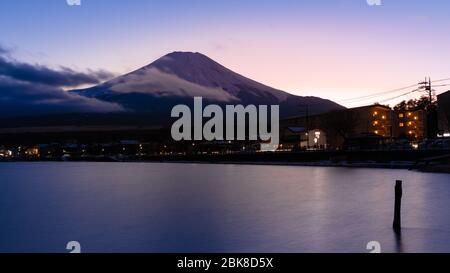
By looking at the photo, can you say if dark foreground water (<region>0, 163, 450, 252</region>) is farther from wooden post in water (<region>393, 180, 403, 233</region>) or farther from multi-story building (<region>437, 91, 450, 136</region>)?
multi-story building (<region>437, 91, 450, 136</region>)

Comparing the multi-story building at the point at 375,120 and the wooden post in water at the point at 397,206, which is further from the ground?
the multi-story building at the point at 375,120

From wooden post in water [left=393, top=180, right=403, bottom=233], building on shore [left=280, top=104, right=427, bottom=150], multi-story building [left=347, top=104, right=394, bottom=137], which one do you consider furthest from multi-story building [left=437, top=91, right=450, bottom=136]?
wooden post in water [left=393, top=180, right=403, bottom=233]

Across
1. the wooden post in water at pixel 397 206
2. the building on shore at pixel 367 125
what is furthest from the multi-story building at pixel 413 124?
the wooden post in water at pixel 397 206

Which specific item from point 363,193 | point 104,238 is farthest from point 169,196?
point 104,238

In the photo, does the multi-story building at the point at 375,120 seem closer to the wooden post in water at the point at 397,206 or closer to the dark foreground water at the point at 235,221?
the dark foreground water at the point at 235,221

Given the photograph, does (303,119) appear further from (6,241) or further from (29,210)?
(6,241)

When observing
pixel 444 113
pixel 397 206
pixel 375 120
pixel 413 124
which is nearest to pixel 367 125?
pixel 375 120

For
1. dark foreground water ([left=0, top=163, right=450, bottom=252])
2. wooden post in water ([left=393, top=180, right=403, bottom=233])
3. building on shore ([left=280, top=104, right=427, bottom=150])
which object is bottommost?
dark foreground water ([left=0, top=163, right=450, bottom=252])

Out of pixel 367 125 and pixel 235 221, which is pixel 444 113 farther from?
pixel 235 221

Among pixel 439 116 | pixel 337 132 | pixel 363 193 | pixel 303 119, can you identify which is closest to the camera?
pixel 363 193

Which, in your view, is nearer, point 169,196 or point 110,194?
point 169,196

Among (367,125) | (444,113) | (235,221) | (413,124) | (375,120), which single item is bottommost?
(235,221)
